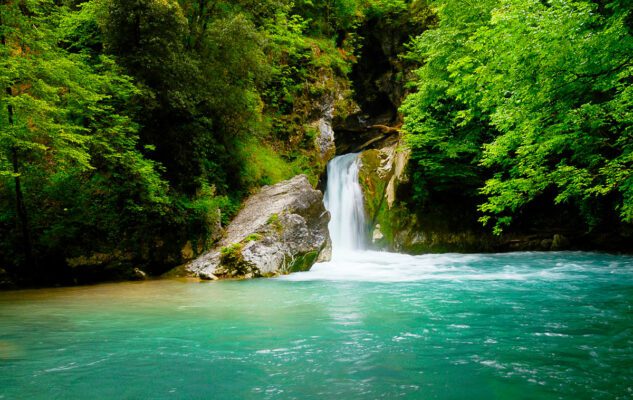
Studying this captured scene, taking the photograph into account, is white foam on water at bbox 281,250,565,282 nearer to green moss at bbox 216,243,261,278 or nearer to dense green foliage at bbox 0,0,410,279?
green moss at bbox 216,243,261,278

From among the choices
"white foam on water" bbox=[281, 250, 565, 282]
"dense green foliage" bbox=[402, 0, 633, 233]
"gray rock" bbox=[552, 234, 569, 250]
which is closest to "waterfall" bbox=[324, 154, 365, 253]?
"white foam on water" bbox=[281, 250, 565, 282]

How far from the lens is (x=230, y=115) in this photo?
14.7 metres

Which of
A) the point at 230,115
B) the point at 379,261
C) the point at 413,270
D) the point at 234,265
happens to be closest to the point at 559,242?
the point at 379,261

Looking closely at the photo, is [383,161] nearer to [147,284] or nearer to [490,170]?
[490,170]

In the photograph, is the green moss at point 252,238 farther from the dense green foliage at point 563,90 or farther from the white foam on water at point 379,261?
the dense green foliage at point 563,90

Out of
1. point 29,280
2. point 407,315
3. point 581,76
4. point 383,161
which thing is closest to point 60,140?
point 29,280

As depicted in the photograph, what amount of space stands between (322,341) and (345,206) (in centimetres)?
1363

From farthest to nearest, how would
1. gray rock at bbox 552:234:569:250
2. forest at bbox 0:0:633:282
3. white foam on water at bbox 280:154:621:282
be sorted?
gray rock at bbox 552:234:569:250, white foam on water at bbox 280:154:621:282, forest at bbox 0:0:633:282

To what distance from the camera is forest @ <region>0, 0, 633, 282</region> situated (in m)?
6.53

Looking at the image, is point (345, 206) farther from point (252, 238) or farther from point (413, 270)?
point (252, 238)

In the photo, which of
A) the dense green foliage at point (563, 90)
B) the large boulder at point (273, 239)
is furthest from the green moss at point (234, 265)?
the dense green foliage at point (563, 90)

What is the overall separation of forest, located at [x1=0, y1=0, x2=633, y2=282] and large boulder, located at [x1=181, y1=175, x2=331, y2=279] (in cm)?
89

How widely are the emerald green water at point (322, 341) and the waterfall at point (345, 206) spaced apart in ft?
27.1

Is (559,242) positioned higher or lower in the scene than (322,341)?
higher
